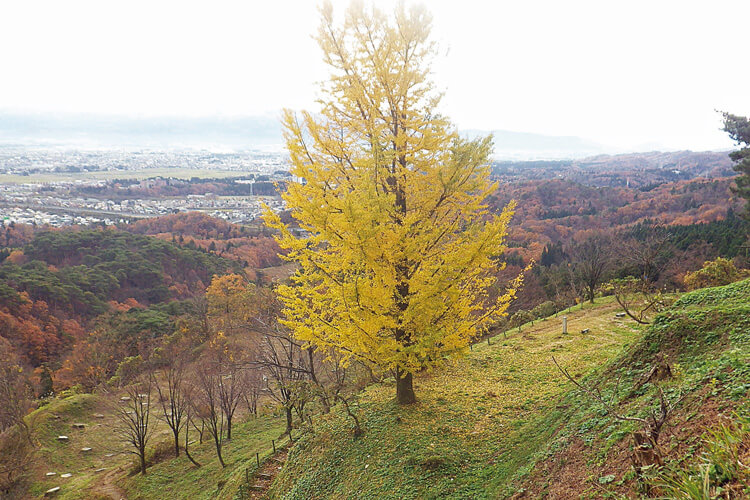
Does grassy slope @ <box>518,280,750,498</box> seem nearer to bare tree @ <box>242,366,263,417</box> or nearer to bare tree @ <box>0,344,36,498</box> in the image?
bare tree @ <box>242,366,263,417</box>

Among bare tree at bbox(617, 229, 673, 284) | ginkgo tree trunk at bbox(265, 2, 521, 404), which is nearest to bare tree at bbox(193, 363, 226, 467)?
ginkgo tree trunk at bbox(265, 2, 521, 404)

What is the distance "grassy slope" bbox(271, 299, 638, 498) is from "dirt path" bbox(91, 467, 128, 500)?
12738 mm

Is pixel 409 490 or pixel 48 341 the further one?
pixel 48 341

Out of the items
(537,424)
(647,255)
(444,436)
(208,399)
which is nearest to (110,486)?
(208,399)

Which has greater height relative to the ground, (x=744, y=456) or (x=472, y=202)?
(x=472, y=202)

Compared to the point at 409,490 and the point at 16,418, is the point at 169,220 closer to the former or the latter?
the point at 16,418

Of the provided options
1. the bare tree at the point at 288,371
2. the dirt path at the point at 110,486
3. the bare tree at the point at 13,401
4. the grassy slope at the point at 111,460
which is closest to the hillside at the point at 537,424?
the bare tree at the point at 288,371

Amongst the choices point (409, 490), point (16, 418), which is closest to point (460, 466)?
point (409, 490)

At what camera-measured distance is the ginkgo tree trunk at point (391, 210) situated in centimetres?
759

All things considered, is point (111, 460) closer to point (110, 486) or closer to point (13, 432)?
point (110, 486)

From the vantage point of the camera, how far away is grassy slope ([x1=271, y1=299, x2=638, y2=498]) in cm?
688

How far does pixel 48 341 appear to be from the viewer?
41625 millimetres

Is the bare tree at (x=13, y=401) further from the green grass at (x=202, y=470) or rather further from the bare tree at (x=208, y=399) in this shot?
the bare tree at (x=208, y=399)

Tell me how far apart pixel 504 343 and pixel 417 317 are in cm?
1030
